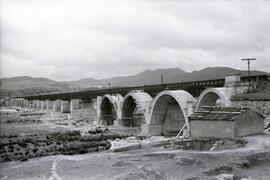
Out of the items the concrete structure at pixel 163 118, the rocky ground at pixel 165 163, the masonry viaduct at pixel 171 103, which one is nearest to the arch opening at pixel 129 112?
the masonry viaduct at pixel 171 103

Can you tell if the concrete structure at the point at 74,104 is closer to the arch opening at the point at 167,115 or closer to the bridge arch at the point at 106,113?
the bridge arch at the point at 106,113

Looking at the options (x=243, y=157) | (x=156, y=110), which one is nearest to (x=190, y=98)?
(x=156, y=110)

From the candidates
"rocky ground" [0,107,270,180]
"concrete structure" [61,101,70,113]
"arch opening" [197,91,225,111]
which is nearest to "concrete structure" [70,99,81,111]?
"concrete structure" [61,101,70,113]

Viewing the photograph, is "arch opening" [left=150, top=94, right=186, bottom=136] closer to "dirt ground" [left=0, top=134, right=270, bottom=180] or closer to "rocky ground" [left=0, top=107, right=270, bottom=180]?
"rocky ground" [left=0, top=107, right=270, bottom=180]

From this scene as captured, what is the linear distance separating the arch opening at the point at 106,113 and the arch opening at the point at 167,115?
16.6 meters

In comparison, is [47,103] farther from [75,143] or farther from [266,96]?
[266,96]

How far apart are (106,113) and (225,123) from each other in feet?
112

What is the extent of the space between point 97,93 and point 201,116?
48.4 metres

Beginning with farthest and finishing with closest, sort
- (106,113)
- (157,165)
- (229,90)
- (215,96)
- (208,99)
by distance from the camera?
(106,113) < (215,96) < (208,99) < (229,90) < (157,165)

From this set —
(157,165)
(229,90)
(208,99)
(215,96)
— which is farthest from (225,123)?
(215,96)

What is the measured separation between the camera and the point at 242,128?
2488 centimetres

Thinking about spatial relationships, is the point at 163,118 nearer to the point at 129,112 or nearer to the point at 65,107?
the point at 129,112

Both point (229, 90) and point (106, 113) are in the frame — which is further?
point (106, 113)

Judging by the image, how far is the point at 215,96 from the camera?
33.8 meters
